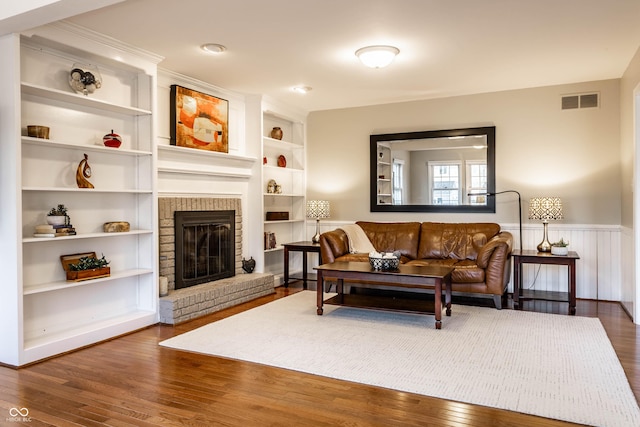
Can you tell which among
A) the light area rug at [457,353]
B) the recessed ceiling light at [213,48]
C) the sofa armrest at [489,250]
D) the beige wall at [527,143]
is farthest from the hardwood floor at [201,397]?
the recessed ceiling light at [213,48]

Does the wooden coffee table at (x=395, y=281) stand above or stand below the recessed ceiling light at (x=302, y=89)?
below

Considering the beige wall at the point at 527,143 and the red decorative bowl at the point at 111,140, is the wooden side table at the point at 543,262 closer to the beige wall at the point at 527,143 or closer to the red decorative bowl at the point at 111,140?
the beige wall at the point at 527,143

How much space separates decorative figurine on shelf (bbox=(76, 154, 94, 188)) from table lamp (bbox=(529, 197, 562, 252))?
4587mm

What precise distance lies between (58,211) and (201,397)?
1.98 meters

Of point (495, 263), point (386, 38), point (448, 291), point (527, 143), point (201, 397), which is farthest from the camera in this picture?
point (527, 143)

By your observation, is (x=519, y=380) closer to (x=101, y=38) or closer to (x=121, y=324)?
(x=121, y=324)

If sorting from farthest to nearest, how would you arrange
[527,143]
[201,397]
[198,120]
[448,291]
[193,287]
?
[527,143] < [198,120] < [193,287] < [448,291] < [201,397]

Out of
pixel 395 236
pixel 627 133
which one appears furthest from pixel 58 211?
pixel 627 133

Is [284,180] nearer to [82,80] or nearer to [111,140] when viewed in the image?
[111,140]

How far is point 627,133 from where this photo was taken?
4.76 metres

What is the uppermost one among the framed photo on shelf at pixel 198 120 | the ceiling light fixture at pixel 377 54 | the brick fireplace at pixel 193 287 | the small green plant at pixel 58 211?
the ceiling light fixture at pixel 377 54

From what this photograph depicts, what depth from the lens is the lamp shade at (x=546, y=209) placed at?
5.16 meters

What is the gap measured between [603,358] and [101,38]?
180 inches

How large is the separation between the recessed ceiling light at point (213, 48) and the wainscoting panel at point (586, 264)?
13.6ft
